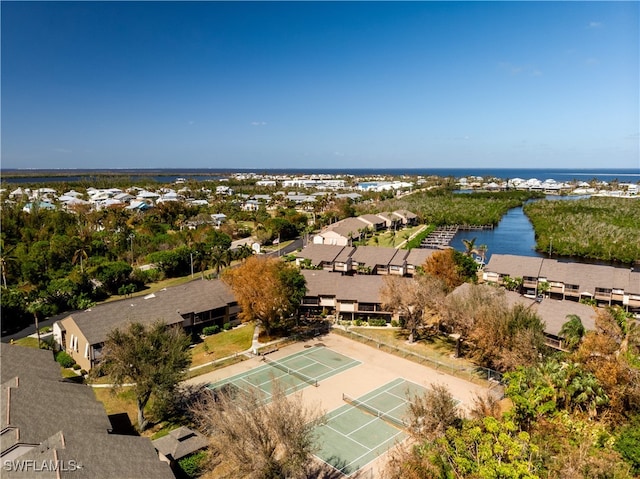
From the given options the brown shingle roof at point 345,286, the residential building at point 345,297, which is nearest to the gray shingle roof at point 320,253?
the brown shingle roof at point 345,286

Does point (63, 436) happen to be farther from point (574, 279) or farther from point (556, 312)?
point (574, 279)

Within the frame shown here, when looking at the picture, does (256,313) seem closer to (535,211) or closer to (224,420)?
(224,420)

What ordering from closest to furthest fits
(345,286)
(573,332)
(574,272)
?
(573,332) → (345,286) → (574,272)

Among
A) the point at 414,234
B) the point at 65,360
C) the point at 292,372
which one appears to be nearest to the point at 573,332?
the point at 292,372

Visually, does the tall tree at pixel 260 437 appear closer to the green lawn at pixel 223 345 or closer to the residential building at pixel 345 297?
the green lawn at pixel 223 345

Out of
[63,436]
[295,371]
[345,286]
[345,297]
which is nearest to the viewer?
[63,436]

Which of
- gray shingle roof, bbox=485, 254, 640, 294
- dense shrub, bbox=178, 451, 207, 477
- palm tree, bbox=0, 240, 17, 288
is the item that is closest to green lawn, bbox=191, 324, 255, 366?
dense shrub, bbox=178, 451, 207, 477

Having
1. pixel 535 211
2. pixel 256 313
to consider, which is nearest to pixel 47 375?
pixel 256 313

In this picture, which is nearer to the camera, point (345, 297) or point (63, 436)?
point (63, 436)
